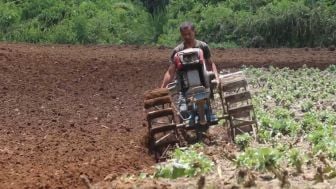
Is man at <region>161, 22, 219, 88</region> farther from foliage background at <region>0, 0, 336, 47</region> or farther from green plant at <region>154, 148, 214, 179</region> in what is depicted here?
foliage background at <region>0, 0, 336, 47</region>

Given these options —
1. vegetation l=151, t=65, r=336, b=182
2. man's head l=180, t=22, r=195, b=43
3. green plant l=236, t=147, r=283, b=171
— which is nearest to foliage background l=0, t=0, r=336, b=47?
vegetation l=151, t=65, r=336, b=182

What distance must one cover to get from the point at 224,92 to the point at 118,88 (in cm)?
572

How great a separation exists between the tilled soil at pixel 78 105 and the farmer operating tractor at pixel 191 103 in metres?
0.37

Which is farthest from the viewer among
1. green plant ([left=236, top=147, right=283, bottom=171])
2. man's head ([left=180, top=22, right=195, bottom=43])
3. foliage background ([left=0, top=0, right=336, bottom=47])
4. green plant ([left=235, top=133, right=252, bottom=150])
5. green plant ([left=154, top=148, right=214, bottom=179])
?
foliage background ([left=0, top=0, right=336, bottom=47])

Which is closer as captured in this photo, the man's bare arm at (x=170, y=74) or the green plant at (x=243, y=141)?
the green plant at (x=243, y=141)

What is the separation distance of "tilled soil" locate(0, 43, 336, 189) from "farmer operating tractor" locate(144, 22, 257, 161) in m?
0.37

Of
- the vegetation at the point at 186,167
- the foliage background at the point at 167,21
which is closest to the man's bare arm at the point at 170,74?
the vegetation at the point at 186,167

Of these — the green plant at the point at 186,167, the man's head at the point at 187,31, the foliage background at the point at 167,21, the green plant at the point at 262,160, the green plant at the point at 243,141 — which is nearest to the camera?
the green plant at the point at 262,160

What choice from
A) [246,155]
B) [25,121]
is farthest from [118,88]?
[246,155]

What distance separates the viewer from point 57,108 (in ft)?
44.4

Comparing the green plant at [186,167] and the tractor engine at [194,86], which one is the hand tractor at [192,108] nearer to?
the tractor engine at [194,86]

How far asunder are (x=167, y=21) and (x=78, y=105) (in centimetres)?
1557

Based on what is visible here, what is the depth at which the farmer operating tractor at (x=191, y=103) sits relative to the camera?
9.70m

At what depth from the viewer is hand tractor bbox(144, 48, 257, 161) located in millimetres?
9688
